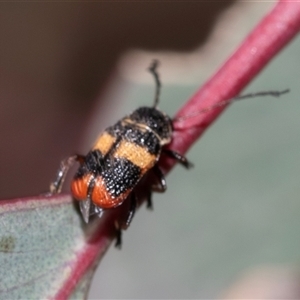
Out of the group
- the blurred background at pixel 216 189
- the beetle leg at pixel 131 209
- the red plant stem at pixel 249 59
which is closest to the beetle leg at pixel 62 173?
the beetle leg at pixel 131 209

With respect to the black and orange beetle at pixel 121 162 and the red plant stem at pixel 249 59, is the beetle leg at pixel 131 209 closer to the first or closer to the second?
the black and orange beetle at pixel 121 162

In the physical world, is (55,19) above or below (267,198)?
below

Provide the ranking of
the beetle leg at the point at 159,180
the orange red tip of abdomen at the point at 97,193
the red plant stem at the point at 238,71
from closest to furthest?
the red plant stem at the point at 238,71, the orange red tip of abdomen at the point at 97,193, the beetle leg at the point at 159,180

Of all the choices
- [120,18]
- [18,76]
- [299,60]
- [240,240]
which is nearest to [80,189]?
[240,240]

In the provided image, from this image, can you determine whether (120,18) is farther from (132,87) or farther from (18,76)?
(132,87)

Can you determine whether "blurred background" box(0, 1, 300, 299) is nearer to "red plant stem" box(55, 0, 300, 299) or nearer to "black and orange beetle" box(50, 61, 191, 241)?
"black and orange beetle" box(50, 61, 191, 241)

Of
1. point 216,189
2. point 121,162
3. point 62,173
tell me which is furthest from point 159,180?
point 216,189
